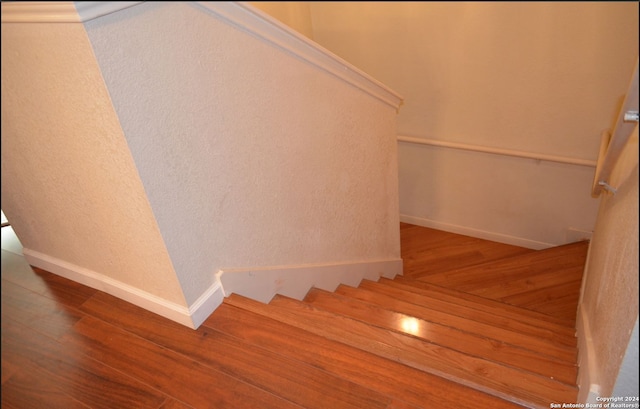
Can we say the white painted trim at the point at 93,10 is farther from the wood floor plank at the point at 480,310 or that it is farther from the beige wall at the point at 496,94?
the wood floor plank at the point at 480,310

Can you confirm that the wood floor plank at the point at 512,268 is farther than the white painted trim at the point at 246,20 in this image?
Yes

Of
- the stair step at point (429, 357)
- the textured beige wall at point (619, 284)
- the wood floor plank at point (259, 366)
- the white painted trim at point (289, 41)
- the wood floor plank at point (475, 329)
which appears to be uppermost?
the white painted trim at point (289, 41)

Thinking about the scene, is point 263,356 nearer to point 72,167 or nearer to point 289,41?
point 72,167

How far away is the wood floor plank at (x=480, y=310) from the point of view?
5.95 feet

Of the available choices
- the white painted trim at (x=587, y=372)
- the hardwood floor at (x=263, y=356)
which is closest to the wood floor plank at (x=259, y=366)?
the hardwood floor at (x=263, y=356)

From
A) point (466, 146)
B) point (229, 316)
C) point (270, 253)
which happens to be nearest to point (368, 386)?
point (229, 316)

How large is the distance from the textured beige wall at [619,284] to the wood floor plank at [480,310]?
487 millimetres

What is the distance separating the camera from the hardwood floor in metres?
1.21

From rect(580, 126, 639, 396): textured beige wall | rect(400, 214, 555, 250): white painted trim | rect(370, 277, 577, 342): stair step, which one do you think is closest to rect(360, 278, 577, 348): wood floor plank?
rect(370, 277, 577, 342): stair step

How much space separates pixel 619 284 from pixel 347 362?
2.50 ft

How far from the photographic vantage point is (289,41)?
4.46 feet

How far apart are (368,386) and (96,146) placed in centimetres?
102

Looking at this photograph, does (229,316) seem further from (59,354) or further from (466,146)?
(466,146)

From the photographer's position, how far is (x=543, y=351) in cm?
158
